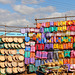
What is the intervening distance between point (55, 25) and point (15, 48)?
5.56 meters

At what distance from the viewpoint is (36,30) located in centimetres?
1661

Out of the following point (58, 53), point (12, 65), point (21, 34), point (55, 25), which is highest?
point (55, 25)

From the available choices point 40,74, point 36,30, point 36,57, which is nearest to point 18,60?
point 36,57

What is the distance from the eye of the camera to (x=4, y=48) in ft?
54.2

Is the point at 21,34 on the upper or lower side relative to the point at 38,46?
upper

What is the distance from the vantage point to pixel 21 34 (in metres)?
16.7

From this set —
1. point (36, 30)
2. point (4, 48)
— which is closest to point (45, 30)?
point (36, 30)

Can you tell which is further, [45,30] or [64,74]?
[45,30]

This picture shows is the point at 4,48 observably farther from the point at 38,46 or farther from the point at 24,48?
the point at 38,46

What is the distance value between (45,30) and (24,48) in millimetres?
3373

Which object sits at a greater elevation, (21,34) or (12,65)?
(21,34)

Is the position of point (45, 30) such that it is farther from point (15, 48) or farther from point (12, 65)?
point (12, 65)

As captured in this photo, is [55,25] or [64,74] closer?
[64,74]

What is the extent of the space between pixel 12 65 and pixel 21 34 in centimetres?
387
